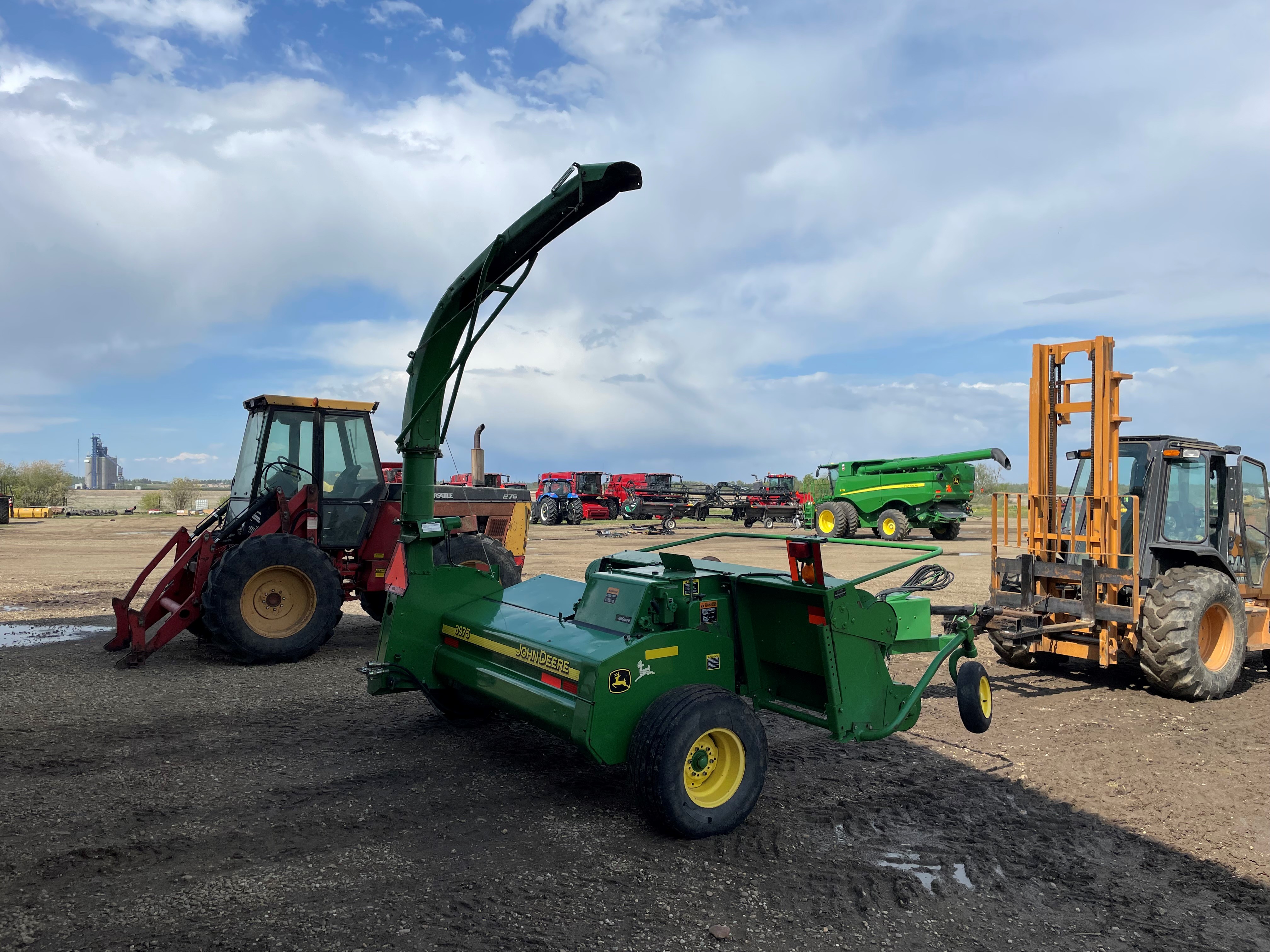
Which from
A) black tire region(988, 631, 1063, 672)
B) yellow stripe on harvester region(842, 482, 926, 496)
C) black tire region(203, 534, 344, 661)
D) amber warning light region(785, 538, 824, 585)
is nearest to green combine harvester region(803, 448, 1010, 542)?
yellow stripe on harvester region(842, 482, 926, 496)

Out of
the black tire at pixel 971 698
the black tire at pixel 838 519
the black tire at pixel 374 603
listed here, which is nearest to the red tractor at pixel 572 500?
the black tire at pixel 838 519

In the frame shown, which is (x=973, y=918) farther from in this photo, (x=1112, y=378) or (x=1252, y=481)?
(x=1252, y=481)

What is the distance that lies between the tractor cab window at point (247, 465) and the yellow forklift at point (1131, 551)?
7021mm

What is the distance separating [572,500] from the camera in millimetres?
36250

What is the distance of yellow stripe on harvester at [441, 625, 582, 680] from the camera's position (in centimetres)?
424

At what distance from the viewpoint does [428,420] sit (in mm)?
5973

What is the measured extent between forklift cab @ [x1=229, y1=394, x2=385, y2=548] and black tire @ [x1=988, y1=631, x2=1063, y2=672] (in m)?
6.35

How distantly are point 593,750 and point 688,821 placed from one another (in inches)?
21.5

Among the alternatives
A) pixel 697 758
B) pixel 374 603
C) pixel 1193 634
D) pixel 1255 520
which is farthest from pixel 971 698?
pixel 374 603

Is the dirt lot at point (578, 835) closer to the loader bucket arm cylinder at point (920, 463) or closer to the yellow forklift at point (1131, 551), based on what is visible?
the yellow forklift at point (1131, 551)

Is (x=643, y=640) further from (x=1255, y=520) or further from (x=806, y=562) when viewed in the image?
(x=1255, y=520)

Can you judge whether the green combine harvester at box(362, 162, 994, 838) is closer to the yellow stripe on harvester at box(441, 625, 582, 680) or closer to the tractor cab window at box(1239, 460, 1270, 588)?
the yellow stripe on harvester at box(441, 625, 582, 680)

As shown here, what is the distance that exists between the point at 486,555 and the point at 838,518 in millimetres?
20770

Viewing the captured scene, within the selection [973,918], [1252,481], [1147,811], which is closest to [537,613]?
[973,918]
